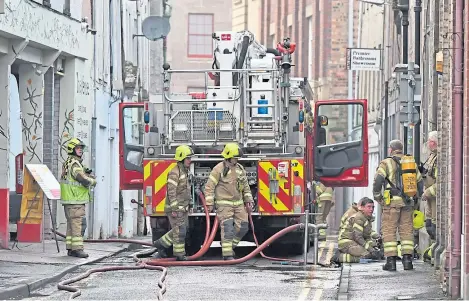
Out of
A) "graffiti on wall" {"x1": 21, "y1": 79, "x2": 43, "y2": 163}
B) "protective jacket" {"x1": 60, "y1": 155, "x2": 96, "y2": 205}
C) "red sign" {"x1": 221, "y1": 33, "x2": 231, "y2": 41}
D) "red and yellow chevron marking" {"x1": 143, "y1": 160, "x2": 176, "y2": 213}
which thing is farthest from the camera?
"graffiti on wall" {"x1": 21, "y1": 79, "x2": 43, "y2": 163}

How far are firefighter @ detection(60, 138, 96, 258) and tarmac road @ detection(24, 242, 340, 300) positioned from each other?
0.55 metres

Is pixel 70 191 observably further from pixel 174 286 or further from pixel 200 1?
pixel 200 1

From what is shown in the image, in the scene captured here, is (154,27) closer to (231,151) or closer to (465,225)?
(231,151)

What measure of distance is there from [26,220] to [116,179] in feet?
35.8

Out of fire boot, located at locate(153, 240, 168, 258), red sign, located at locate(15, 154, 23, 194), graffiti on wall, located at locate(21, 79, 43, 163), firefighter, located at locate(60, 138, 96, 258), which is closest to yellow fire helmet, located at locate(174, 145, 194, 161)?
firefighter, located at locate(60, 138, 96, 258)

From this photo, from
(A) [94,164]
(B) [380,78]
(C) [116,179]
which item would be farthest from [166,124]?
(B) [380,78]

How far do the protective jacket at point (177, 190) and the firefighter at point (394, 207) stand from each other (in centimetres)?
310

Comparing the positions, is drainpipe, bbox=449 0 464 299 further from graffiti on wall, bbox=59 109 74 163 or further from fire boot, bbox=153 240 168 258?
graffiti on wall, bbox=59 109 74 163

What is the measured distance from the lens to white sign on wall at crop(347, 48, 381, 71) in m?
29.9

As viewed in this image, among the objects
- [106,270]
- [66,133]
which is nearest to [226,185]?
[106,270]

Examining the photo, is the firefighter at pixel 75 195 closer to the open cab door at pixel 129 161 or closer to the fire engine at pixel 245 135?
the fire engine at pixel 245 135

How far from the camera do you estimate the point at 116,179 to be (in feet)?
113

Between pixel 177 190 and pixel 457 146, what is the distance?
691 centimetres

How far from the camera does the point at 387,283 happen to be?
17.7m
